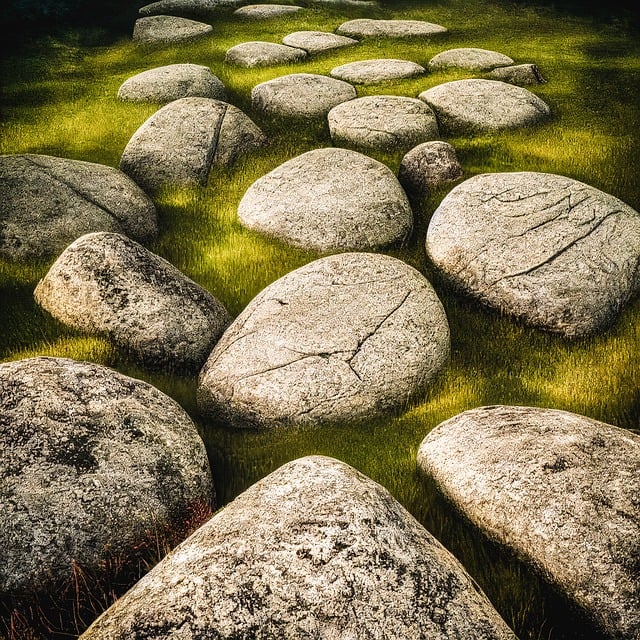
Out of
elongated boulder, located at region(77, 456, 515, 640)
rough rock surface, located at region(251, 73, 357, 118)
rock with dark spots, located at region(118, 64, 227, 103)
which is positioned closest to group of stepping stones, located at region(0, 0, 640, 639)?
elongated boulder, located at region(77, 456, 515, 640)

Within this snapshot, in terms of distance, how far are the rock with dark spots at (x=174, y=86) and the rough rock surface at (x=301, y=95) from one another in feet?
2.06

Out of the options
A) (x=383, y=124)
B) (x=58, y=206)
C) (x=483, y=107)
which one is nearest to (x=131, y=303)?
(x=58, y=206)

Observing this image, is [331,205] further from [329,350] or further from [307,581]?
[307,581]

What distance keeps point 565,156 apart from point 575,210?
241 centimetres

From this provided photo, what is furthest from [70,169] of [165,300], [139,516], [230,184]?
[139,516]

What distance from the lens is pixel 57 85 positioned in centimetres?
1170

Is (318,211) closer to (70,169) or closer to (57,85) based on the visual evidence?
(70,169)

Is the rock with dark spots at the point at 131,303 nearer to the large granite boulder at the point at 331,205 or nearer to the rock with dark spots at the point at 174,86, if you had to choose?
the large granite boulder at the point at 331,205

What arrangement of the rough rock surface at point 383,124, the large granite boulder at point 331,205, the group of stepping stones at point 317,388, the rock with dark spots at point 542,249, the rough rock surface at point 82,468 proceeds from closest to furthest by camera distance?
the group of stepping stones at point 317,388 < the rough rock surface at point 82,468 < the rock with dark spots at point 542,249 < the large granite boulder at point 331,205 < the rough rock surface at point 383,124

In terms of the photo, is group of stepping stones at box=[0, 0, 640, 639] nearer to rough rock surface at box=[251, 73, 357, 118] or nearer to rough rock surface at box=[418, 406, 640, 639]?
rough rock surface at box=[418, 406, 640, 639]

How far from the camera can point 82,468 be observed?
363 cm

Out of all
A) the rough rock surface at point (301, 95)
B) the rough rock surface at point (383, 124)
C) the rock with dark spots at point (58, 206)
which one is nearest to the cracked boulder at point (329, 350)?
the rock with dark spots at point (58, 206)

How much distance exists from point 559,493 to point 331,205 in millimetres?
4012

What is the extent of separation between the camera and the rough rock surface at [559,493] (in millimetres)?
3182
